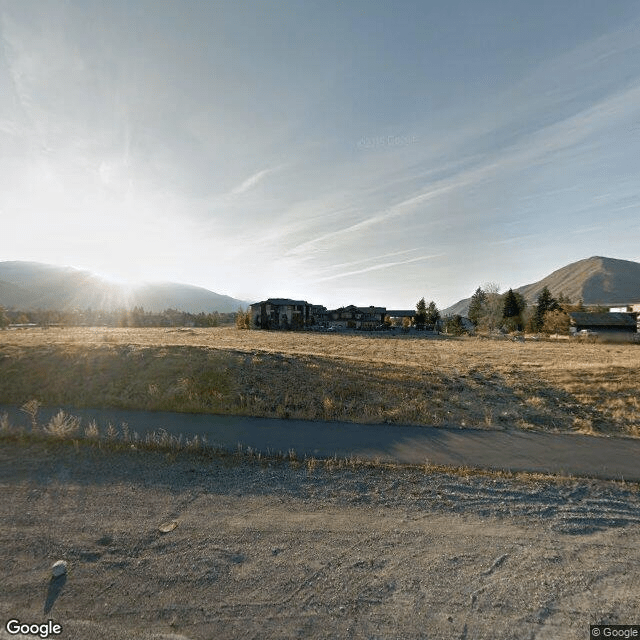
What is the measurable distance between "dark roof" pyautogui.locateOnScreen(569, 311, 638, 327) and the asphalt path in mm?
Answer: 71820

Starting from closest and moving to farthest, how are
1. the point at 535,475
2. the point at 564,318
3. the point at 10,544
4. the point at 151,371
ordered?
1. the point at 10,544
2. the point at 535,475
3. the point at 151,371
4. the point at 564,318

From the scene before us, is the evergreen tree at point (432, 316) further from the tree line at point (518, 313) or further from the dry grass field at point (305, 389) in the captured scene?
the dry grass field at point (305, 389)

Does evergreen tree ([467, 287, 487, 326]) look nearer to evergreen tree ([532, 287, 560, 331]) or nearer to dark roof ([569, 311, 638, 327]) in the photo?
evergreen tree ([532, 287, 560, 331])

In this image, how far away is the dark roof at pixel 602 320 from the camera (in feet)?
209

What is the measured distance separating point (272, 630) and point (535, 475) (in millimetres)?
A: 6947

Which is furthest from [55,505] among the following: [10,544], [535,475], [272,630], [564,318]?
[564,318]

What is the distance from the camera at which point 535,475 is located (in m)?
7.38

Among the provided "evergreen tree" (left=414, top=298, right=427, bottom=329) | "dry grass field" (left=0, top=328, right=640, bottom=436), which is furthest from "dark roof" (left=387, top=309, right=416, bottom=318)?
Result: "dry grass field" (left=0, top=328, right=640, bottom=436)

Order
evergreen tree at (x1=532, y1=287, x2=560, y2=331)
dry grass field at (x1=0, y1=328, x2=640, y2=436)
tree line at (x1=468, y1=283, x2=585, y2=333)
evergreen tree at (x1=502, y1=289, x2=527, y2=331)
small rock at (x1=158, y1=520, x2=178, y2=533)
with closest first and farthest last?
small rock at (x1=158, y1=520, x2=178, y2=533), dry grass field at (x1=0, y1=328, x2=640, y2=436), tree line at (x1=468, y1=283, x2=585, y2=333), evergreen tree at (x1=532, y1=287, x2=560, y2=331), evergreen tree at (x1=502, y1=289, x2=527, y2=331)

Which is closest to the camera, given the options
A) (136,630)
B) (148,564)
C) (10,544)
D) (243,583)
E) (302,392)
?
(136,630)

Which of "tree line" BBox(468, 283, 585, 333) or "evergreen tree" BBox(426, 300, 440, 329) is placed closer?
"tree line" BBox(468, 283, 585, 333)

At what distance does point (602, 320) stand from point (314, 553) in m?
84.2

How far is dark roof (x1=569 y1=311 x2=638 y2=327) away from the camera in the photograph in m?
63.7

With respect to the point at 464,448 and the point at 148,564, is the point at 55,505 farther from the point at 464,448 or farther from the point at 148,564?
the point at 464,448
